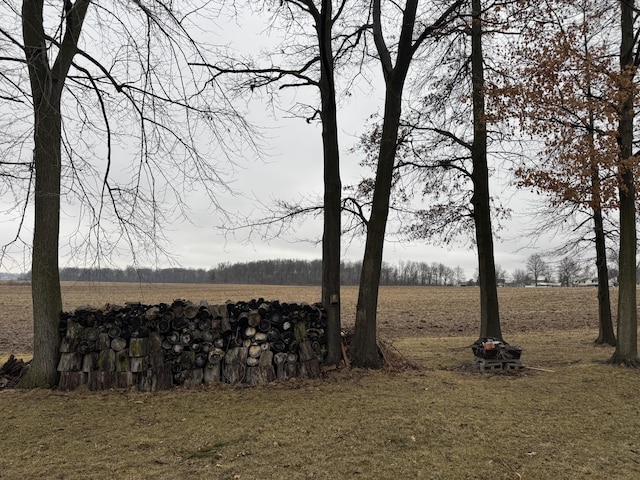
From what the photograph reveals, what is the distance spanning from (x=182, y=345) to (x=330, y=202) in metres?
3.60

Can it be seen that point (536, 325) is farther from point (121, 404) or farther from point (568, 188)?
point (121, 404)

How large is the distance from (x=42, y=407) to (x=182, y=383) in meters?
1.87

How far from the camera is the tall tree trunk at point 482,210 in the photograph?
10727mm

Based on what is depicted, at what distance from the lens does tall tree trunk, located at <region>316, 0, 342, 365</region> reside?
798 centimetres

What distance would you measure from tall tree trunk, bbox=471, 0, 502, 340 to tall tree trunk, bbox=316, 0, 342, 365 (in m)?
4.01

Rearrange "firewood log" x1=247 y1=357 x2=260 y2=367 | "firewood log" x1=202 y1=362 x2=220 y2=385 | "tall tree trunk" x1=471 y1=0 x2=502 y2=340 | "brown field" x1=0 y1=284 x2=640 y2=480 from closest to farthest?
"brown field" x1=0 y1=284 x2=640 y2=480 → "firewood log" x1=202 y1=362 x2=220 y2=385 → "firewood log" x1=247 y1=357 x2=260 y2=367 → "tall tree trunk" x1=471 y1=0 x2=502 y2=340

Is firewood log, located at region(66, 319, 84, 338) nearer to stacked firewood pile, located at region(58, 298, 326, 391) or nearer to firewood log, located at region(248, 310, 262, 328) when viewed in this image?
stacked firewood pile, located at region(58, 298, 326, 391)

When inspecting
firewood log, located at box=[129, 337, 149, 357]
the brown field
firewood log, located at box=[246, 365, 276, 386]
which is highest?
firewood log, located at box=[129, 337, 149, 357]

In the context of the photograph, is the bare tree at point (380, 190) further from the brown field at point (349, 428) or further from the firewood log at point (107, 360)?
the firewood log at point (107, 360)

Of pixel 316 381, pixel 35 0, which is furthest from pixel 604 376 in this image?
pixel 35 0

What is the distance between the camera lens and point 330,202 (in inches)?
332

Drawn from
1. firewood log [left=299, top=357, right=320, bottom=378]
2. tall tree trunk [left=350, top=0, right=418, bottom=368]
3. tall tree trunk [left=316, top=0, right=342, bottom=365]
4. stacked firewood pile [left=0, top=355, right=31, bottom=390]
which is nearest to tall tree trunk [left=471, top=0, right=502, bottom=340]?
tall tree trunk [left=350, top=0, right=418, bottom=368]

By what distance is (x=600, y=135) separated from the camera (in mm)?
8219

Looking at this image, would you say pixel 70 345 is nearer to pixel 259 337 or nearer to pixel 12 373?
pixel 12 373
